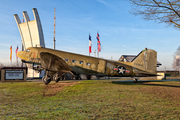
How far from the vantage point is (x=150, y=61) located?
832 inches

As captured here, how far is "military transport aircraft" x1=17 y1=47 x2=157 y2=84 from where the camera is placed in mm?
20344

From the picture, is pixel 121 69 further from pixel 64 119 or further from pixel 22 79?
pixel 22 79

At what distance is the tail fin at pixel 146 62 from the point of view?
21.1m

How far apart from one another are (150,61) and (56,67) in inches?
537

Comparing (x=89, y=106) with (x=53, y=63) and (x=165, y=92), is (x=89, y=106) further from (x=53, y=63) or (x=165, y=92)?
(x=53, y=63)

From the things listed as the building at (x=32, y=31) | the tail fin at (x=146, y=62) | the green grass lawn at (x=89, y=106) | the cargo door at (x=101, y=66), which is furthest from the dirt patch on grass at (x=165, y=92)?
the building at (x=32, y=31)

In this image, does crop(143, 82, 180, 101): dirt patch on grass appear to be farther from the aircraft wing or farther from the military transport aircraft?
the aircraft wing

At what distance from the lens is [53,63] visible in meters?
19.7

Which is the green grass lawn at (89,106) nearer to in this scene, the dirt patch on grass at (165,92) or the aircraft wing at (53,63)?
the dirt patch on grass at (165,92)

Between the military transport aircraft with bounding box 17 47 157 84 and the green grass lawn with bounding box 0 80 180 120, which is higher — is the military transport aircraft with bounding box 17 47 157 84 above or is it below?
above

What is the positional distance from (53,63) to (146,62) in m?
13.4

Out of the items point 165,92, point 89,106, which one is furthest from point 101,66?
point 89,106

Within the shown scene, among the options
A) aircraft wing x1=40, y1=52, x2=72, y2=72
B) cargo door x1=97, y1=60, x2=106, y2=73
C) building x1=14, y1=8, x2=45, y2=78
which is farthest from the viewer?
building x1=14, y1=8, x2=45, y2=78

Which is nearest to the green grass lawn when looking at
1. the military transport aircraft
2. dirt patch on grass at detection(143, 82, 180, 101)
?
dirt patch on grass at detection(143, 82, 180, 101)
